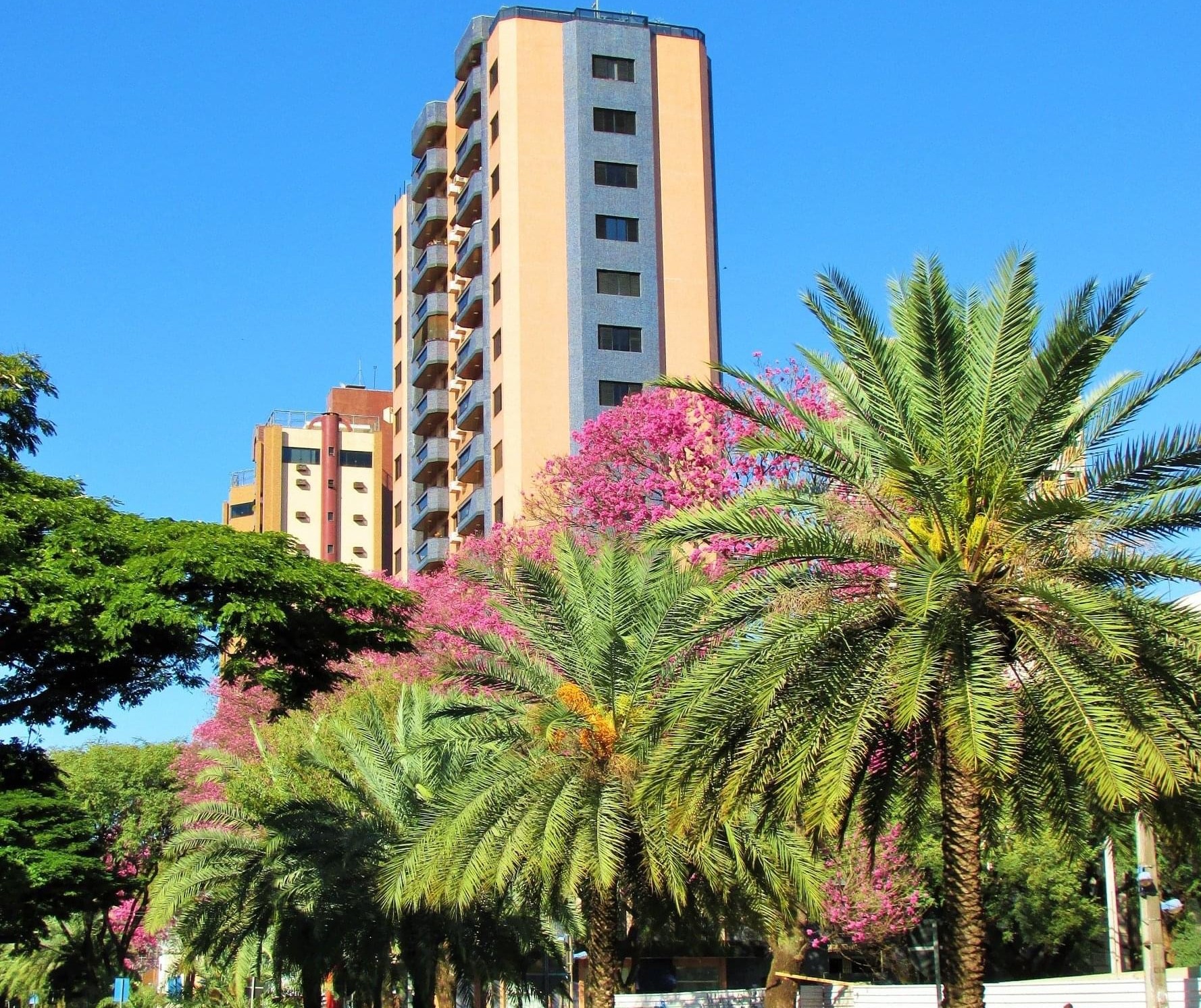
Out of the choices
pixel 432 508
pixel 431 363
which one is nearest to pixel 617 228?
pixel 431 363

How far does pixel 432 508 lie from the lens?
68.3 meters

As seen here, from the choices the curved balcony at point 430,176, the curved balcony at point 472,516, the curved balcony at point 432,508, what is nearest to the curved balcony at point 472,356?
the curved balcony at point 472,516

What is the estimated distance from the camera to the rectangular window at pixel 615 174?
199ft

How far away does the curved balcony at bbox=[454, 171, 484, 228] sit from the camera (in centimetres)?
6488

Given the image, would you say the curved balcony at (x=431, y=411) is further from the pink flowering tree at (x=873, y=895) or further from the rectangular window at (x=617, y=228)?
the pink flowering tree at (x=873, y=895)

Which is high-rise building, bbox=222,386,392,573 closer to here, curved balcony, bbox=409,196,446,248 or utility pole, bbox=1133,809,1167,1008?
curved balcony, bbox=409,196,446,248

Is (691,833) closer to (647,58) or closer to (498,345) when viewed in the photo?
(498,345)

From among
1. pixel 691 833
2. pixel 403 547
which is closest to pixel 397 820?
pixel 691 833

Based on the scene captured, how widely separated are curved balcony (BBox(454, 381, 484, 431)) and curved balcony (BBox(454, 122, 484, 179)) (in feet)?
31.3

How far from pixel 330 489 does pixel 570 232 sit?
129 ft

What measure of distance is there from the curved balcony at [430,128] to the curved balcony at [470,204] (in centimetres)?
388

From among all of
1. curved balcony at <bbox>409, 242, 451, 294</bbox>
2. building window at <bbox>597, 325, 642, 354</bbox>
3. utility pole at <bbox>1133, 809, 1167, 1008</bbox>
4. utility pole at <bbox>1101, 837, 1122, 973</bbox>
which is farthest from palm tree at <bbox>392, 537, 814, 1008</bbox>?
curved balcony at <bbox>409, 242, 451, 294</bbox>

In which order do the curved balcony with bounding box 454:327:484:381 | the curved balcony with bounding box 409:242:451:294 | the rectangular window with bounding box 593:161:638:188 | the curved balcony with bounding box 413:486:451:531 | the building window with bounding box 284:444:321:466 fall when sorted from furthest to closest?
the building window with bounding box 284:444:321:466 → the curved balcony with bounding box 409:242:451:294 → the curved balcony with bounding box 413:486:451:531 → the curved balcony with bounding box 454:327:484:381 → the rectangular window with bounding box 593:161:638:188

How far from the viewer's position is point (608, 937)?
2202cm
